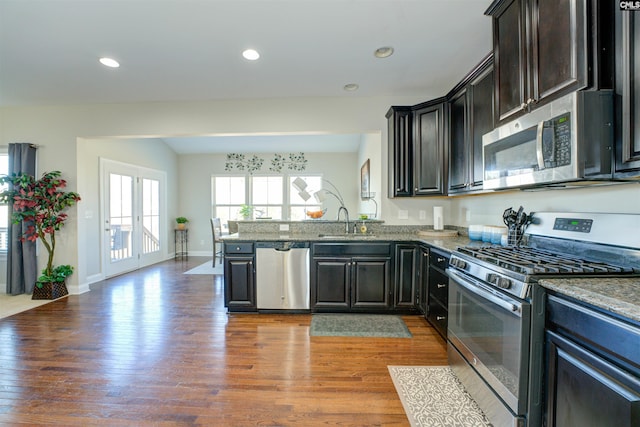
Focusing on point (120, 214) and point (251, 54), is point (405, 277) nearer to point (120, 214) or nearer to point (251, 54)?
point (251, 54)

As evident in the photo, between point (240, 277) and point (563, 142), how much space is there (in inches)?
118

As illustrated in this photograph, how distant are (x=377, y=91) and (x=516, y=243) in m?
2.33

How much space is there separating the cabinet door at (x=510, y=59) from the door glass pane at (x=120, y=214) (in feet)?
19.0

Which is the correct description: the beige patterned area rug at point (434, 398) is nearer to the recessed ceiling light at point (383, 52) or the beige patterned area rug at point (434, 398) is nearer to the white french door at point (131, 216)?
the recessed ceiling light at point (383, 52)

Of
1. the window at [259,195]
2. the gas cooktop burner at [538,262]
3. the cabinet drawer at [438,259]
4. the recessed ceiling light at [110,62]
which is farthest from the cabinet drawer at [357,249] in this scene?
the window at [259,195]

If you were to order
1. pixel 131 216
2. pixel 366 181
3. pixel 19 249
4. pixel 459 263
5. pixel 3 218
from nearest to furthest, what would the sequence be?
pixel 459 263, pixel 19 249, pixel 3 218, pixel 366 181, pixel 131 216

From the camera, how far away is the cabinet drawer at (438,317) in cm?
251

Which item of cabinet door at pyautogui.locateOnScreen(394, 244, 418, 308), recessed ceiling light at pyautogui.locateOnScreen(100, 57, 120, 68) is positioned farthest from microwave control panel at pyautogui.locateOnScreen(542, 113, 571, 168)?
recessed ceiling light at pyautogui.locateOnScreen(100, 57, 120, 68)

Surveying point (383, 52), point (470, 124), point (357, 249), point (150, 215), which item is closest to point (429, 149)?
point (470, 124)

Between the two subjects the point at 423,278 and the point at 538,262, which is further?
the point at 423,278

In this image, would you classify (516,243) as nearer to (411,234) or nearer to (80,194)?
(411,234)

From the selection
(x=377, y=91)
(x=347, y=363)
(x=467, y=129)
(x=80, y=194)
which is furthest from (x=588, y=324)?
(x=80, y=194)

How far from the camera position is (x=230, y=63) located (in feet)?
9.29

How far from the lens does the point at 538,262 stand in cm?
150
